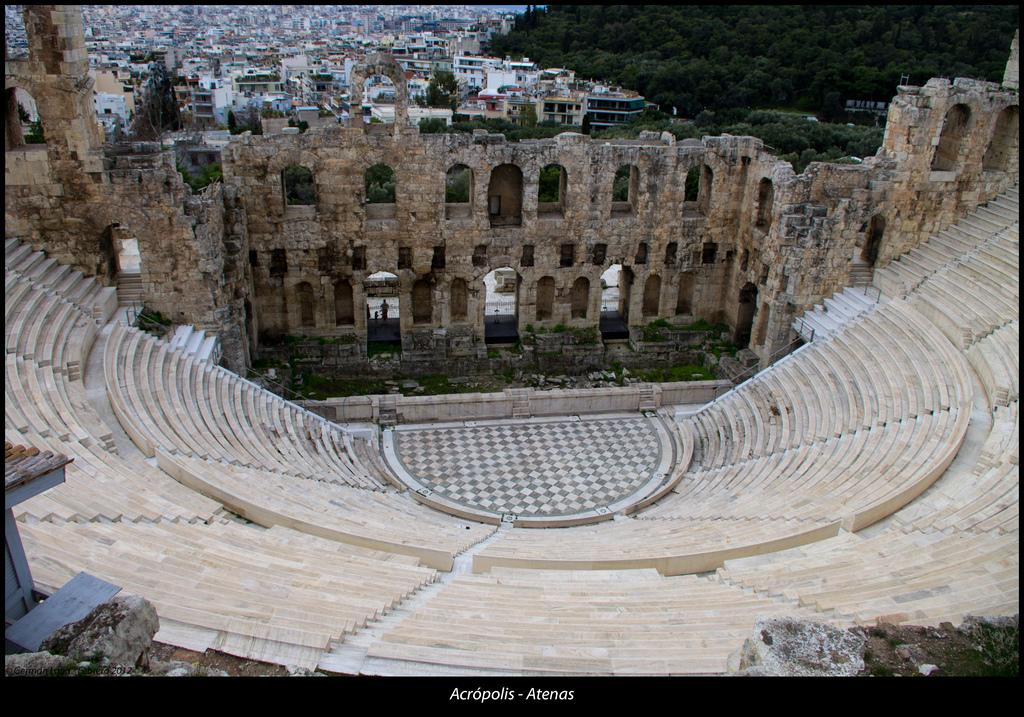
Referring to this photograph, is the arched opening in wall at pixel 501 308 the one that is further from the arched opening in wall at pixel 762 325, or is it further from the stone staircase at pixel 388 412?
the arched opening in wall at pixel 762 325

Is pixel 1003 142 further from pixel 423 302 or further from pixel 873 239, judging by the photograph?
pixel 423 302

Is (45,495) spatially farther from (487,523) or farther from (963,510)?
(963,510)

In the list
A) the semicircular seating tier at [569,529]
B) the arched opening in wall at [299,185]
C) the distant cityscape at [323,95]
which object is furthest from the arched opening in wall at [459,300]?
the distant cityscape at [323,95]

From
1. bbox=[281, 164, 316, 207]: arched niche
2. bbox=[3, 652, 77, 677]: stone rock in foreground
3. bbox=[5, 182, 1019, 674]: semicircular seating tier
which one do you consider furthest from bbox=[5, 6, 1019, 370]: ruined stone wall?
bbox=[281, 164, 316, 207]: arched niche

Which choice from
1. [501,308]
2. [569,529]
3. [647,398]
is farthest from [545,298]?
[569,529]

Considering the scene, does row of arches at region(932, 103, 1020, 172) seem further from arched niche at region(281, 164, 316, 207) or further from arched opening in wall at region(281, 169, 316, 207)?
arched opening in wall at region(281, 169, 316, 207)

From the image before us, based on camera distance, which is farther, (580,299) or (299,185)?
(299,185)
